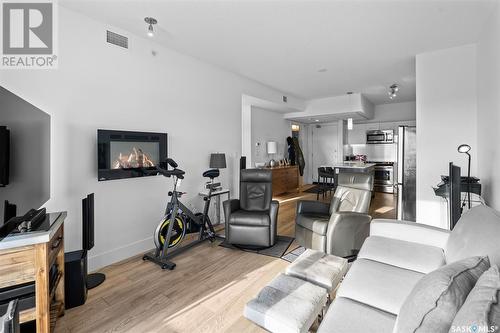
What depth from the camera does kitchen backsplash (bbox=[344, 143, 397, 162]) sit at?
7578 millimetres

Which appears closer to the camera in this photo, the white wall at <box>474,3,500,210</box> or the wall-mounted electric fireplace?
the white wall at <box>474,3,500,210</box>

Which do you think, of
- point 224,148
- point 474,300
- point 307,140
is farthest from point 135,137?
point 307,140

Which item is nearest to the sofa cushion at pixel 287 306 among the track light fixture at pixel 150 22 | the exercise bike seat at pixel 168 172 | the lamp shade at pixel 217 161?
the exercise bike seat at pixel 168 172

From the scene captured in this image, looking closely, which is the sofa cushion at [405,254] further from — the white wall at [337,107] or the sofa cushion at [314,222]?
the white wall at [337,107]

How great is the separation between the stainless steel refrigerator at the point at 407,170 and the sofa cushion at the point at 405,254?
7.50 feet

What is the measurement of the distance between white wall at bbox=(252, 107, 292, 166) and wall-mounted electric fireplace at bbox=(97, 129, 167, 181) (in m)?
3.38

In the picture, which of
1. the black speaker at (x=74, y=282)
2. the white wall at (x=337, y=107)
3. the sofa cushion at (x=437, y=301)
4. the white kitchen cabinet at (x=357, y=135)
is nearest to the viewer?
the sofa cushion at (x=437, y=301)

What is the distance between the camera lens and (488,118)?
271 centimetres

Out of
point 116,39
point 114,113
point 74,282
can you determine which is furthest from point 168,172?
point 116,39

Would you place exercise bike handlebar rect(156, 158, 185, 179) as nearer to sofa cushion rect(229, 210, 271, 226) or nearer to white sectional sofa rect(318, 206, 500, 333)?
sofa cushion rect(229, 210, 271, 226)

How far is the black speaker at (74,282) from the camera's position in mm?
2033

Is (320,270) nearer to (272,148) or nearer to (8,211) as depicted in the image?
(8,211)

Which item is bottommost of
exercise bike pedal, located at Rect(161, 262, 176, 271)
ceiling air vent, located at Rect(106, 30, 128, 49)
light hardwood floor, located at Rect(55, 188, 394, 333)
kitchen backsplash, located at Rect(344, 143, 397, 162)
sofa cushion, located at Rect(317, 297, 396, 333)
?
light hardwood floor, located at Rect(55, 188, 394, 333)

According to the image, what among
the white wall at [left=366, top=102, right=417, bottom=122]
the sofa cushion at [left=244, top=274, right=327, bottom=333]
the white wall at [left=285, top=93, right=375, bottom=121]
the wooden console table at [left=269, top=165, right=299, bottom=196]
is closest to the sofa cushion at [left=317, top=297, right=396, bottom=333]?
the sofa cushion at [left=244, top=274, right=327, bottom=333]
